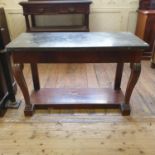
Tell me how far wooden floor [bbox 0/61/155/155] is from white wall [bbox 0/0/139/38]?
1681mm

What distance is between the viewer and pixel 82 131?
1.45 meters

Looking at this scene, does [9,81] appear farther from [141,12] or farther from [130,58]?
[141,12]

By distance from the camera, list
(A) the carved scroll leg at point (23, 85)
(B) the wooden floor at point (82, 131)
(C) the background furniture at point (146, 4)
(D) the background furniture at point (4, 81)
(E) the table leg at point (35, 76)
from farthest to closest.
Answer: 1. (C) the background furniture at point (146, 4)
2. (E) the table leg at point (35, 76)
3. (D) the background furniture at point (4, 81)
4. (A) the carved scroll leg at point (23, 85)
5. (B) the wooden floor at point (82, 131)

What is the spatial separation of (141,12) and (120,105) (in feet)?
6.14

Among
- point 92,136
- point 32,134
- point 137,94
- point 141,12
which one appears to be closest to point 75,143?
point 92,136

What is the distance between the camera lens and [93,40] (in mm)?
1450

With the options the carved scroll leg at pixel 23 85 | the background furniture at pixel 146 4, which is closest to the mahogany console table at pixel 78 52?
the carved scroll leg at pixel 23 85

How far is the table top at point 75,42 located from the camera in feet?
4.23

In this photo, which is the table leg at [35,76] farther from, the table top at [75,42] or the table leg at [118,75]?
the table leg at [118,75]

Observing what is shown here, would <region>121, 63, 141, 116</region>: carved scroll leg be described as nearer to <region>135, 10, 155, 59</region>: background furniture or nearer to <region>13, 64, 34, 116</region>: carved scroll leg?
<region>13, 64, 34, 116</region>: carved scroll leg

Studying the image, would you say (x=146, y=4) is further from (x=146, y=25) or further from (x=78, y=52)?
(x=78, y=52)

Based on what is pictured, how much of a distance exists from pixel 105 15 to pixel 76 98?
198 centimetres

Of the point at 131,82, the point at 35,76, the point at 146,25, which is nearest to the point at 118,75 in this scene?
the point at 131,82

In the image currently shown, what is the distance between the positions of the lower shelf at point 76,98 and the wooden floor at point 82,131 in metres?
0.06
